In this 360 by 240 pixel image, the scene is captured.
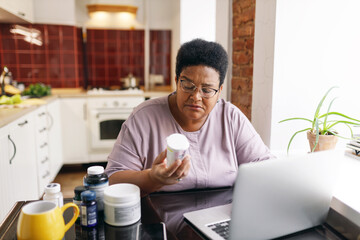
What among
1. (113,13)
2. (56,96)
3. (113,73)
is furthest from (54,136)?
(113,13)

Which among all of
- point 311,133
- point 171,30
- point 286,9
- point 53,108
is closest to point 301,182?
point 311,133

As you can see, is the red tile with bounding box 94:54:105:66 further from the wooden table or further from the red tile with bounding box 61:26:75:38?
the wooden table

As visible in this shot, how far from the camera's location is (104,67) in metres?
4.27

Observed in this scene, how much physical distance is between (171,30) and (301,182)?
380 centimetres

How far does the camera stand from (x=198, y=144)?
1360 mm

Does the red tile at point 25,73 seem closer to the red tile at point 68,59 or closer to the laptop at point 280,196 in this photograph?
the red tile at point 68,59

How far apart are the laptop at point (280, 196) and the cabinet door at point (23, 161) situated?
1691 mm

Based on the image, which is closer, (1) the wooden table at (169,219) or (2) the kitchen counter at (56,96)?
(1) the wooden table at (169,219)

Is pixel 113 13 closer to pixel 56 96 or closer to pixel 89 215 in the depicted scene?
pixel 56 96

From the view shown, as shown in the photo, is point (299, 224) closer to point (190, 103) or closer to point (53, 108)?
point (190, 103)

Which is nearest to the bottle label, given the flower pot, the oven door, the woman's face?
the woman's face

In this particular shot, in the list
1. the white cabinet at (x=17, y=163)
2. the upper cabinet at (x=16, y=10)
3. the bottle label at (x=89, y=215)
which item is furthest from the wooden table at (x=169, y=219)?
the upper cabinet at (x=16, y=10)

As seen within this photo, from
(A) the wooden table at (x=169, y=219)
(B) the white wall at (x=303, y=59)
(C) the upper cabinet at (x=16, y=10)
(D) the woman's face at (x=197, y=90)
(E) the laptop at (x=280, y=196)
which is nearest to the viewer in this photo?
(E) the laptop at (x=280, y=196)

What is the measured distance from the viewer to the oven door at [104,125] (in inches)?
147
